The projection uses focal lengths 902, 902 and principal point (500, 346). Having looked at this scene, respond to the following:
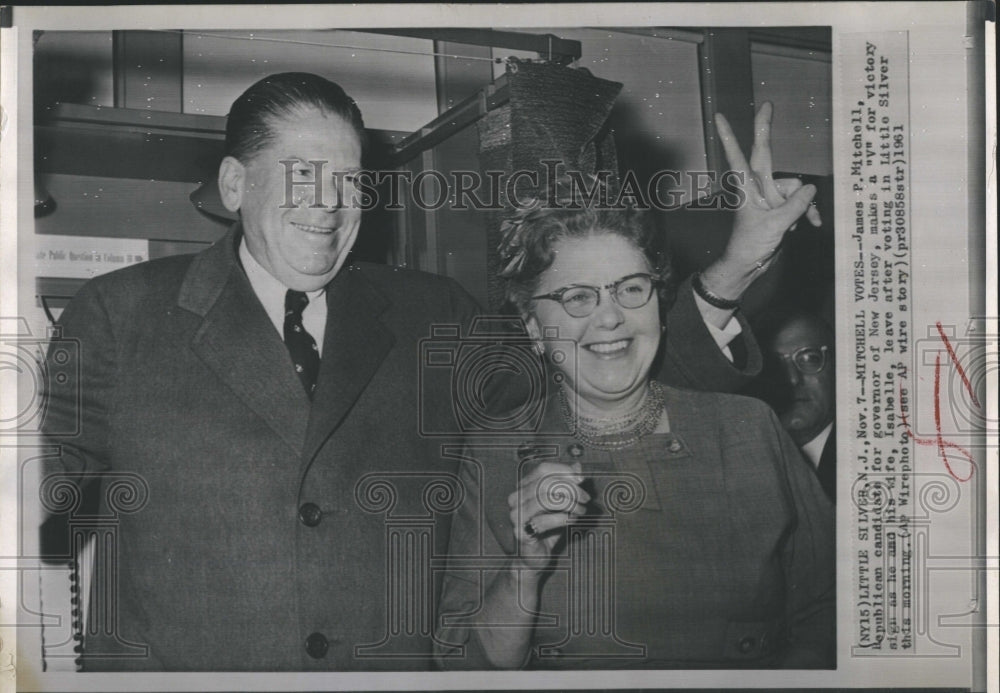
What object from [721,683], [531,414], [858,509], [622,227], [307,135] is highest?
[307,135]

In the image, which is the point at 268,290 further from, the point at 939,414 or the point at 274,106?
the point at 939,414

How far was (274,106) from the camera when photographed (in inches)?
42.4

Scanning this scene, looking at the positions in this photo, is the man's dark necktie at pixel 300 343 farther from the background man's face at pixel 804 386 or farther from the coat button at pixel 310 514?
the background man's face at pixel 804 386

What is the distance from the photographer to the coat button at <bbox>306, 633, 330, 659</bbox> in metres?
1.05

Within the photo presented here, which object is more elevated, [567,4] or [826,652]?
[567,4]

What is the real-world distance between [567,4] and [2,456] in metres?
0.88

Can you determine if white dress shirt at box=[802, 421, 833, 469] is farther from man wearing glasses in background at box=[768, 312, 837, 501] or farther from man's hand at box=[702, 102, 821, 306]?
man's hand at box=[702, 102, 821, 306]

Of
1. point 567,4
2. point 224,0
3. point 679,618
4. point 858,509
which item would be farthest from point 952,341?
point 224,0

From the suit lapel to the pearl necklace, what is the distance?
0.76 feet

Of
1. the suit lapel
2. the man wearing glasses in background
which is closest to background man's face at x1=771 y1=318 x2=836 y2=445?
the man wearing glasses in background

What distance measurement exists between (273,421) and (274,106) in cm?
37

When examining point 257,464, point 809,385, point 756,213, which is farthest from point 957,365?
point 257,464

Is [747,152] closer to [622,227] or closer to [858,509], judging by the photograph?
[622,227]

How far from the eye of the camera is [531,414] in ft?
3.51
